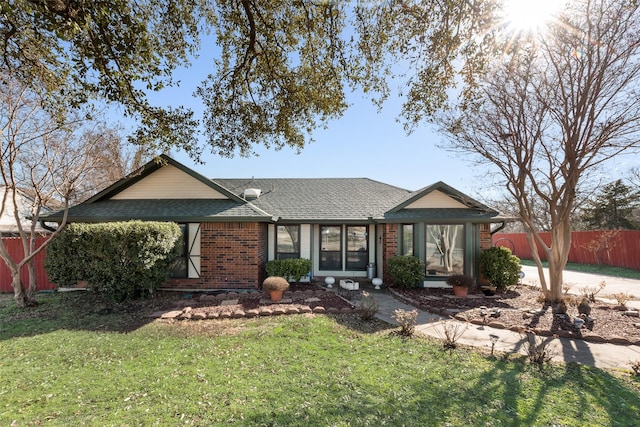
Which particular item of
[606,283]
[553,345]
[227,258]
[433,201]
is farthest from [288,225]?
[606,283]

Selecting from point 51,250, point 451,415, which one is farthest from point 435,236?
point 51,250

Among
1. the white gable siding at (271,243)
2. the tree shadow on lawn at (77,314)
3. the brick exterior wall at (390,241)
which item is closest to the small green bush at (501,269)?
the brick exterior wall at (390,241)

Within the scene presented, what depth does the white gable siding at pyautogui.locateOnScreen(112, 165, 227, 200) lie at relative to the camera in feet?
35.2

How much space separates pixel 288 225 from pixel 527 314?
306 inches

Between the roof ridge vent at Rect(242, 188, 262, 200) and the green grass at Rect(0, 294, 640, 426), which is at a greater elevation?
the roof ridge vent at Rect(242, 188, 262, 200)

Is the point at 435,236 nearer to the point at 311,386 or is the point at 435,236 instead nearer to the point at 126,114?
the point at 311,386

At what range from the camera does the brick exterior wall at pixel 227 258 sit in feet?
31.7

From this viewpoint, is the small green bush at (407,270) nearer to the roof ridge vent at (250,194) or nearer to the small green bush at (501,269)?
the small green bush at (501,269)

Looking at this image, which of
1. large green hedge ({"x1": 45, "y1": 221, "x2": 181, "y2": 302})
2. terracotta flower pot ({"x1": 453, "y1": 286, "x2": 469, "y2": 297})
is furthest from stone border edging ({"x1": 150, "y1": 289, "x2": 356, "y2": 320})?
terracotta flower pot ({"x1": 453, "y1": 286, "x2": 469, "y2": 297})

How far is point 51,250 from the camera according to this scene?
25.6 ft

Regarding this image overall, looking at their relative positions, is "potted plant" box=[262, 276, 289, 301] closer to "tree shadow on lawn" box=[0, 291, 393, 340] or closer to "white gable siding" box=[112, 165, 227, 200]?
"tree shadow on lawn" box=[0, 291, 393, 340]

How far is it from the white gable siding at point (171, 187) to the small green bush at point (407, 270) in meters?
6.57

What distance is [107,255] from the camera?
300 inches

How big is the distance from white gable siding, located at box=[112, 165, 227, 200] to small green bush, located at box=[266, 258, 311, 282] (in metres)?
3.18
